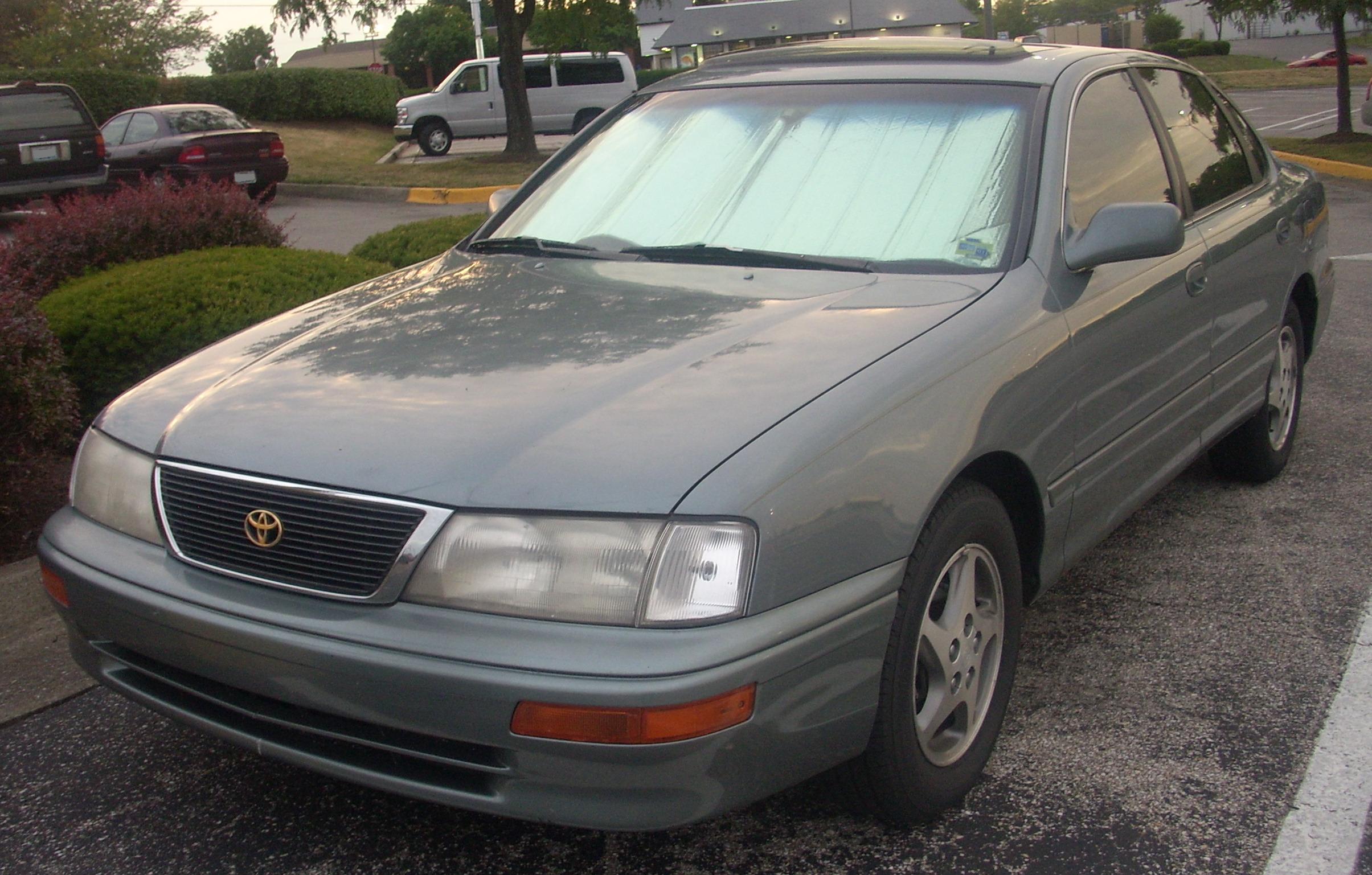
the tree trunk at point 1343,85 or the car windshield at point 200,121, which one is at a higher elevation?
the car windshield at point 200,121

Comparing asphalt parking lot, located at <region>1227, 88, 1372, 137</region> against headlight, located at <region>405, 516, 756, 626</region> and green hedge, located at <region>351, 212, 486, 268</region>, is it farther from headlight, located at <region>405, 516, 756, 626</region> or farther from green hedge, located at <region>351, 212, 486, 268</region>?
headlight, located at <region>405, 516, 756, 626</region>

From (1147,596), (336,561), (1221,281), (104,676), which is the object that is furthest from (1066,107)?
(104,676)

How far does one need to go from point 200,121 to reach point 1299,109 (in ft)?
76.4

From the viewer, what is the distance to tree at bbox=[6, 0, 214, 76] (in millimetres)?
33688

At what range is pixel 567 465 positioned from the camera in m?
2.22

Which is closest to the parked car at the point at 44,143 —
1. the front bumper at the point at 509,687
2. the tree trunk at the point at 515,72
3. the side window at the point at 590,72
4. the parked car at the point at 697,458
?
the tree trunk at the point at 515,72

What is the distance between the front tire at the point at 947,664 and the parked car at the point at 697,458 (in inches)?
0.4

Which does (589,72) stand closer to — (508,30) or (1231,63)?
(508,30)

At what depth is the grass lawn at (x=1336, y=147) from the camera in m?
16.5

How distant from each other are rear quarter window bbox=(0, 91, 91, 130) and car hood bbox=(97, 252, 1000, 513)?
14.9m

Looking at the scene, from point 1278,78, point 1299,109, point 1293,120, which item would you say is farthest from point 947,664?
point 1278,78

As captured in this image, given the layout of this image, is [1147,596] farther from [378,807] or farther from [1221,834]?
[378,807]

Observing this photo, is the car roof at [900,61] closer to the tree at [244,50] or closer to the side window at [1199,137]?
the side window at [1199,137]

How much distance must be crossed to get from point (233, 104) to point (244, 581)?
30.8 meters
